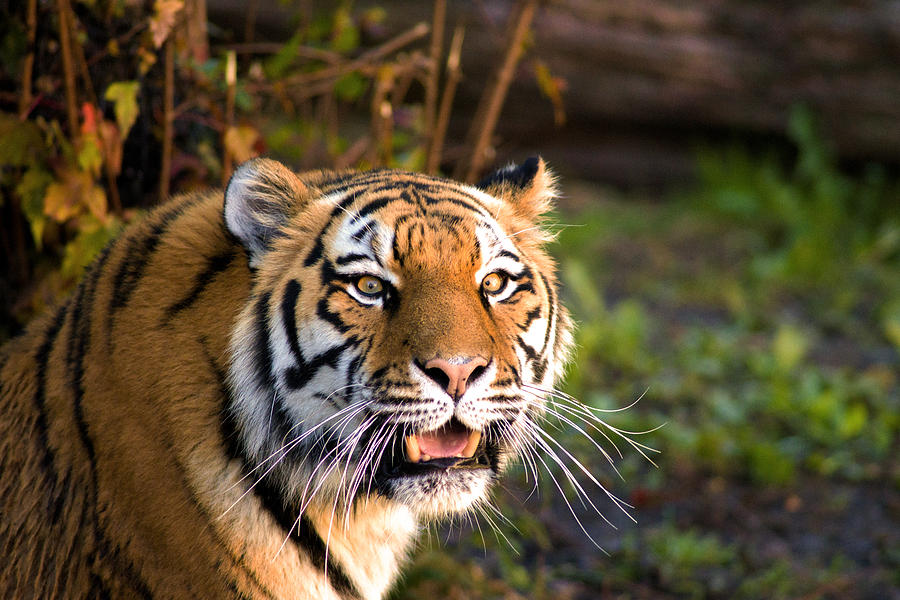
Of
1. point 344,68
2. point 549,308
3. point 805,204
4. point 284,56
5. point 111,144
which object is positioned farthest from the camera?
point 805,204

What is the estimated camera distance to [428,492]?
209cm

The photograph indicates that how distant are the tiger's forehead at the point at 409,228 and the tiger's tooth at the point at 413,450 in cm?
39

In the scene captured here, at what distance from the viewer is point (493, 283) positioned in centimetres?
220

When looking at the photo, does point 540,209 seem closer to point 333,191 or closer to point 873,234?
point 333,191

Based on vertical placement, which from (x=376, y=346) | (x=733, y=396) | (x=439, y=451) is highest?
(x=376, y=346)

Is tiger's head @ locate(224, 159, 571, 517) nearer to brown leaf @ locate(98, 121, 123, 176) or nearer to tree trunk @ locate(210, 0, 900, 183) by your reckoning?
brown leaf @ locate(98, 121, 123, 176)

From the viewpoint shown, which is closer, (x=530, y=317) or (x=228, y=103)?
(x=530, y=317)

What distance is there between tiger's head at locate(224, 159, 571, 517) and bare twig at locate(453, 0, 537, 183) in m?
1.41

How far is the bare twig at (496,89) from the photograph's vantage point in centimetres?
345

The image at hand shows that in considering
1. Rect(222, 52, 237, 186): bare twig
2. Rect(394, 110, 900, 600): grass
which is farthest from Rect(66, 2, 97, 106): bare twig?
Rect(394, 110, 900, 600): grass

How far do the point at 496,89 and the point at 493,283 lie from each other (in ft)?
5.18

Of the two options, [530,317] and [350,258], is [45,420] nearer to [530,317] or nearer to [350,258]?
[350,258]

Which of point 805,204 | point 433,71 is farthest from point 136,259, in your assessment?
point 805,204

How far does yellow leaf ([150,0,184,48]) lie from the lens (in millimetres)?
2439
